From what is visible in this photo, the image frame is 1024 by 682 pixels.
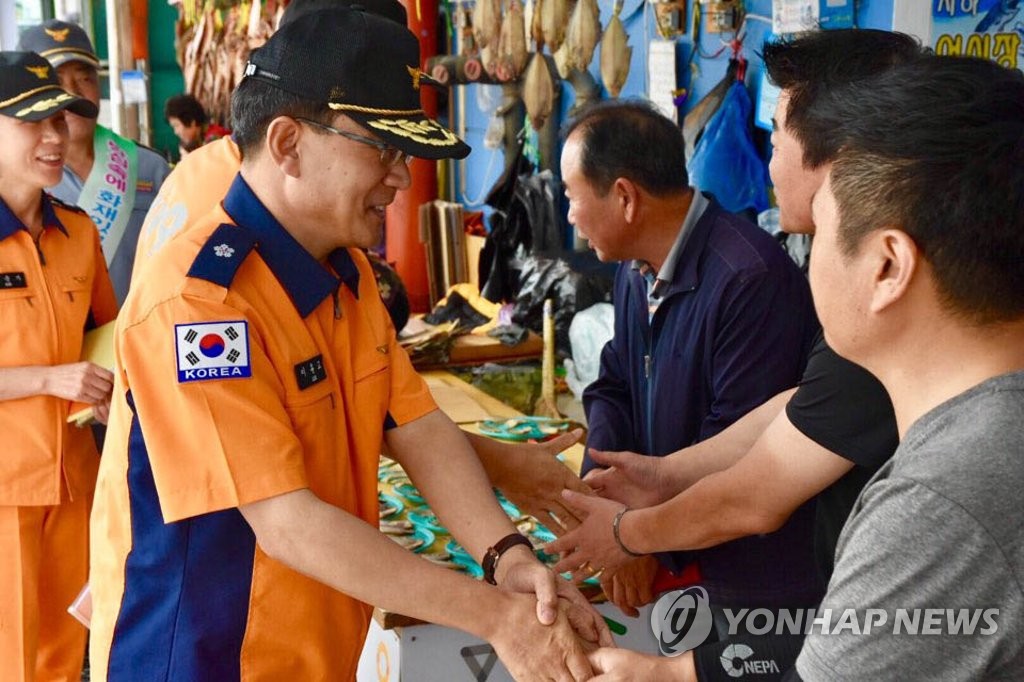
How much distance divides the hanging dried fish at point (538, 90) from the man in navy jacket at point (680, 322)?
329 cm

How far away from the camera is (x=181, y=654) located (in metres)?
1.63

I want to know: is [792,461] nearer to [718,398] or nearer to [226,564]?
[718,398]

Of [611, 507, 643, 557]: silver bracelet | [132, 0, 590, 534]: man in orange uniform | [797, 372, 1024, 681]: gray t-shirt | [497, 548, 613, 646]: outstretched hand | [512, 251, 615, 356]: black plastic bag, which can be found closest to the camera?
[797, 372, 1024, 681]: gray t-shirt

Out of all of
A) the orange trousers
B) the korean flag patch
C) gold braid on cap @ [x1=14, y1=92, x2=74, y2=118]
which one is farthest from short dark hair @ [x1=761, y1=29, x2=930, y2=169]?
the orange trousers

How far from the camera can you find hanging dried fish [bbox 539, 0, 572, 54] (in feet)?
17.8

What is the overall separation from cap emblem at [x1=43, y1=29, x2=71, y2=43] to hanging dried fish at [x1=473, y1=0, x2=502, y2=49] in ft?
8.22

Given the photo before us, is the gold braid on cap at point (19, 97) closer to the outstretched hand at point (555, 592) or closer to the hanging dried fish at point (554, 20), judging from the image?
the outstretched hand at point (555, 592)

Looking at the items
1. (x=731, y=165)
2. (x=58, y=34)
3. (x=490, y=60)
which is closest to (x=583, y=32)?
(x=490, y=60)

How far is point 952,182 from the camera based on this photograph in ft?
3.68

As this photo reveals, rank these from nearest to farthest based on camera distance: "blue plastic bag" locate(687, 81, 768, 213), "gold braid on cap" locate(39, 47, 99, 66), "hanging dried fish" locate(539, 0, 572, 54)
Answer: "gold braid on cap" locate(39, 47, 99, 66) < "blue plastic bag" locate(687, 81, 768, 213) < "hanging dried fish" locate(539, 0, 572, 54)

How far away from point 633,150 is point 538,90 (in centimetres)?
349

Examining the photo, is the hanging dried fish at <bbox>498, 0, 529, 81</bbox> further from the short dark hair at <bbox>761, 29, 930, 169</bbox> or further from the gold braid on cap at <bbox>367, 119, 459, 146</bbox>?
the gold braid on cap at <bbox>367, 119, 459, 146</bbox>

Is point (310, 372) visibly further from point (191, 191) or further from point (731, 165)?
point (731, 165)

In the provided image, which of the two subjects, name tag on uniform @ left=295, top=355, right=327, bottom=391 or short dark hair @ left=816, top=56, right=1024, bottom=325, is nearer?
short dark hair @ left=816, top=56, right=1024, bottom=325
